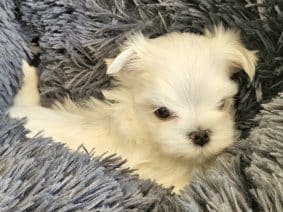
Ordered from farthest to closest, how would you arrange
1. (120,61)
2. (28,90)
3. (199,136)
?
(28,90) < (120,61) < (199,136)

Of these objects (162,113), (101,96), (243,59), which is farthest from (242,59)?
(101,96)

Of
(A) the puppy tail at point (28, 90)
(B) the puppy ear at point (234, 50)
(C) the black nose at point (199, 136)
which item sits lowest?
(A) the puppy tail at point (28, 90)

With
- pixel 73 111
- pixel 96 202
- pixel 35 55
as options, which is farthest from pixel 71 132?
pixel 96 202

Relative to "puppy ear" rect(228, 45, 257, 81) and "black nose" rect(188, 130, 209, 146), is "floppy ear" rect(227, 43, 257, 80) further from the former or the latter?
"black nose" rect(188, 130, 209, 146)

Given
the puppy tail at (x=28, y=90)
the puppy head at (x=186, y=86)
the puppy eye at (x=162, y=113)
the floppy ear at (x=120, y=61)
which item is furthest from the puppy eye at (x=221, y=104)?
the puppy tail at (x=28, y=90)

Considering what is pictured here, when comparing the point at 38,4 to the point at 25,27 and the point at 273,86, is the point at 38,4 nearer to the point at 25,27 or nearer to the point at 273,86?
the point at 25,27

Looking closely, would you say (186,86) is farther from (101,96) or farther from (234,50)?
(101,96)

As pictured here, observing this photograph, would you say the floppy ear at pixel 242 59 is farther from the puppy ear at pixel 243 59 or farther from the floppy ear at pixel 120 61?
the floppy ear at pixel 120 61
